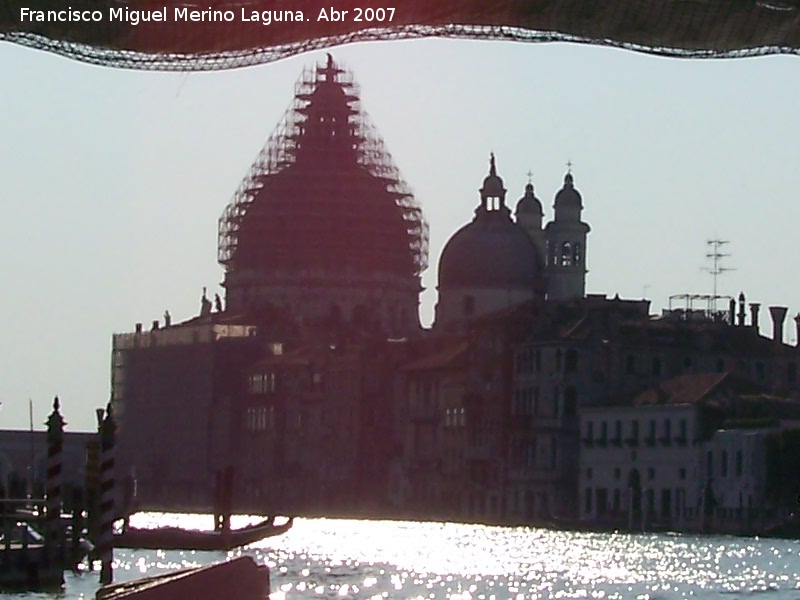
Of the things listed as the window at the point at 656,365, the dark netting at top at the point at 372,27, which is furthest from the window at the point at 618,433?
the dark netting at top at the point at 372,27

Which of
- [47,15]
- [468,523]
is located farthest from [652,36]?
[468,523]

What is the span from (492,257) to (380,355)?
11.8 meters

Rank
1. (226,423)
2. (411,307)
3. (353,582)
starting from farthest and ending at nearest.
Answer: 1. (411,307)
2. (226,423)
3. (353,582)

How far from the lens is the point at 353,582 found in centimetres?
4038

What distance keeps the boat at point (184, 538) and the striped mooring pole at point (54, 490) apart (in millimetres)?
11802

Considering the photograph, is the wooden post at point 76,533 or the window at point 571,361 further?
the window at point 571,361

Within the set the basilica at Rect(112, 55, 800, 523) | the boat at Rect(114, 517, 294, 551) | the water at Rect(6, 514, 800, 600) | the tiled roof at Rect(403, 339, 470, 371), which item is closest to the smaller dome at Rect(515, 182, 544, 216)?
the basilica at Rect(112, 55, 800, 523)

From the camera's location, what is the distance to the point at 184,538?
147 ft

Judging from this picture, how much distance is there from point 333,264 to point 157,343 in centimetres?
869

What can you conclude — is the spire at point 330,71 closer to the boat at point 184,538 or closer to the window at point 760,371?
the window at point 760,371

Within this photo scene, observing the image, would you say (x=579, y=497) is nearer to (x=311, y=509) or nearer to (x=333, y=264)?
(x=311, y=509)

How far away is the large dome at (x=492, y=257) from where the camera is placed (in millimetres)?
109188

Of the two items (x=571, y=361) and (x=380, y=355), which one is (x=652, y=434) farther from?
(x=380, y=355)

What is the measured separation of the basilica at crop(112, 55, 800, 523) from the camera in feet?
291
